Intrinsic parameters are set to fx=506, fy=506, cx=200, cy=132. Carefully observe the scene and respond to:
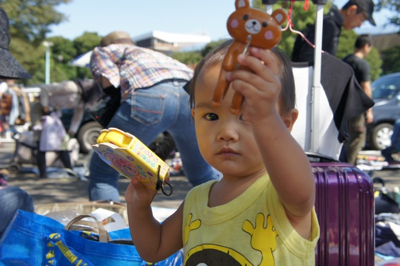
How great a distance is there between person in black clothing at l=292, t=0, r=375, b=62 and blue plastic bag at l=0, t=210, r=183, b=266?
247cm

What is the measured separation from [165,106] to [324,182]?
47.8 inches

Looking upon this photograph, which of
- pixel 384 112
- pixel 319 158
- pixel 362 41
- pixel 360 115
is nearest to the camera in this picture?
pixel 319 158

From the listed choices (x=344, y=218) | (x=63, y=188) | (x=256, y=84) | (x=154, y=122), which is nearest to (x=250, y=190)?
(x=256, y=84)

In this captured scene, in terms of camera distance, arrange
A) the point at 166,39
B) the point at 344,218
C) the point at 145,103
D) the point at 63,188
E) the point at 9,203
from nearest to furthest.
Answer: the point at 344,218 < the point at 9,203 < the point at 145,103 < the point at 63,188 < the point at 166,39

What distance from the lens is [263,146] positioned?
3.60 feet

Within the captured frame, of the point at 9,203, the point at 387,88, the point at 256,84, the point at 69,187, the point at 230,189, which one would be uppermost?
the point at 256,84

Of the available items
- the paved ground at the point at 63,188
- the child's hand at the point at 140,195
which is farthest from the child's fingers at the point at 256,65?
the paved ground at the point at 63,188

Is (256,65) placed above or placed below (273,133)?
above

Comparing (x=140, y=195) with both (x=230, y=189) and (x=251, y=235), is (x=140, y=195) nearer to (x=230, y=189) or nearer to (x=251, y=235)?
(x=230, y=189)

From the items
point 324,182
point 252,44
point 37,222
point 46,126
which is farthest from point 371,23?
point 46,126

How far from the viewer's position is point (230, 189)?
1434 mm

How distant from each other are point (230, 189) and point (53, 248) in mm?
1023

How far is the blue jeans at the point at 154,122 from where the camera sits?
9.66 feet

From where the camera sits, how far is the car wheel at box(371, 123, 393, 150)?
9938 millimetres
